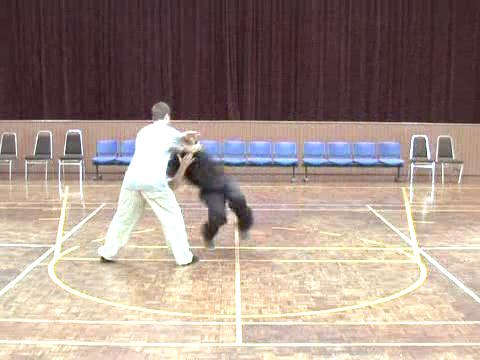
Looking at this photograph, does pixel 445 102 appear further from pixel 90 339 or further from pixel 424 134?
pixel 90 339

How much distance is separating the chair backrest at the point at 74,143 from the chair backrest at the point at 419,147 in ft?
29.6

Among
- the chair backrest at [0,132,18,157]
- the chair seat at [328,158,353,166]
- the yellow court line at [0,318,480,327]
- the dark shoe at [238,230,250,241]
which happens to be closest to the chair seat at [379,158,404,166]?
the chair seat at [328,158,353,166]

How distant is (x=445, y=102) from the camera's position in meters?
18.7

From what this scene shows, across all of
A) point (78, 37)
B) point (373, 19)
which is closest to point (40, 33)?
point (78, 37)

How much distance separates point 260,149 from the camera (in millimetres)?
16609

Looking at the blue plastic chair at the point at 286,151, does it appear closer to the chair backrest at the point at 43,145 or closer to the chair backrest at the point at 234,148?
the chair backrest at the point at 234,148

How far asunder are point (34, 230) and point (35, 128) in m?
8.60

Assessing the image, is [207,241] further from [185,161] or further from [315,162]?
[315,162]

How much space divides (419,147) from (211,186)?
10.1 m

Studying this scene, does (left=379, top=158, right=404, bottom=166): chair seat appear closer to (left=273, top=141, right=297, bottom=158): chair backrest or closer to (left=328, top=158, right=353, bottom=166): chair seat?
(left=328, top=158, right=353, bottom=166): chair seat

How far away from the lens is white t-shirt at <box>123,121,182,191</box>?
7262mm

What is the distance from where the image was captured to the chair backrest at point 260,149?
16578 millimetres

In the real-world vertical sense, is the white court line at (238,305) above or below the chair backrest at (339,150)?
below

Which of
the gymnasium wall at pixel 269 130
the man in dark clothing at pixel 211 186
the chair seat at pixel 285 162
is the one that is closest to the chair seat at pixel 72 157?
the gymnasium wall at pixel 269 130
